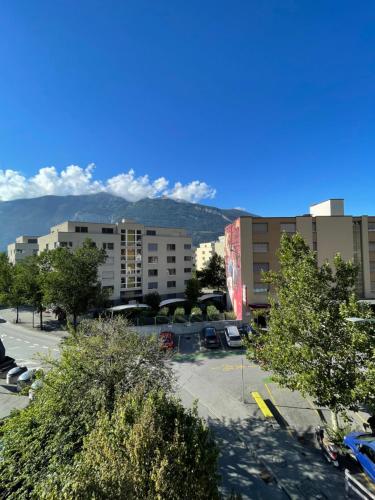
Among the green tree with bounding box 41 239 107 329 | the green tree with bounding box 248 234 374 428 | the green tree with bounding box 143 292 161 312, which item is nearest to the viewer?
the green tree with bounding box 248 234 374 428

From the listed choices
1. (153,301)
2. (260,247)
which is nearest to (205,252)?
(153,301)

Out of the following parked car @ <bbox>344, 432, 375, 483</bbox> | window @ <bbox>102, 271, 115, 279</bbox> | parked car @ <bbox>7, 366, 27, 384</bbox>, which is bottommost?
parked car @ <bbox>7, 366, 27, 384</bbox>

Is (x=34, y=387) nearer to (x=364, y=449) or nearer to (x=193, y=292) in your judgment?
(x=364, y=449)

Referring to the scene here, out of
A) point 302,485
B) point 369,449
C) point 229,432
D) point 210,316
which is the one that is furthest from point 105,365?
point 210,316

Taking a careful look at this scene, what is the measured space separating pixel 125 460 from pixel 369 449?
9.93 meters

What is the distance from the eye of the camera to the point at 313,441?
12.9 metres

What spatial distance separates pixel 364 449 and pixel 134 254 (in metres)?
46.1

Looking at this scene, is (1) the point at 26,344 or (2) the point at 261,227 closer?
(1) the point at 26,344

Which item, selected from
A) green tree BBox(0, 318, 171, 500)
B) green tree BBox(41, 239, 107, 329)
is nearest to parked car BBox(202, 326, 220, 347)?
green tree BBox(41, 239, 107, 329)

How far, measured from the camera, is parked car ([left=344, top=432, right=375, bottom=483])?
973 cm

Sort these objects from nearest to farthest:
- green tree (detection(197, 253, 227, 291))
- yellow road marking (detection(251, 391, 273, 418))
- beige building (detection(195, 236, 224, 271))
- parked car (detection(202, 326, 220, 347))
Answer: yellow road marking (detection(251, 391, 273, 418)) < parked car (detection(202, 326, 220, 347)) < green tree (detection(197, 253, 227, 291)) < beige building (detection(195, 236, 224, 271))

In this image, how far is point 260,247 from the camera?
34562 mm

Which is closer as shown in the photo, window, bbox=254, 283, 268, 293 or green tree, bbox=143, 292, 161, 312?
window, bbox=254, 283, 268, 293

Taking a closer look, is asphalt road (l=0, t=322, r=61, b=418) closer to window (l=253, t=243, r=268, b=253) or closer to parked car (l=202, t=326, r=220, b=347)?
parked car (l=202, t=326, r=220, b=347)
